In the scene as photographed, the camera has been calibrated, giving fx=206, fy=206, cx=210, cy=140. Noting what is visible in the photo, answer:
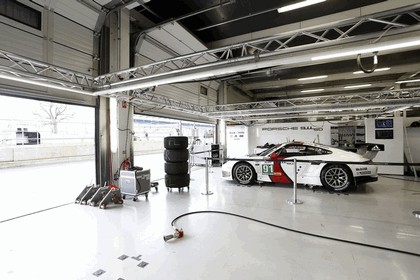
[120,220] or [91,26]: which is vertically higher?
[91,26]

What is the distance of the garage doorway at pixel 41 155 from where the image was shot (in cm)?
485

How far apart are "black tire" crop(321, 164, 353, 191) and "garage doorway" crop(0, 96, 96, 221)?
579 centimetres

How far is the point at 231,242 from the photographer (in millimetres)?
2689

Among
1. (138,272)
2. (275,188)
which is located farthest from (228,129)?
(138,272)

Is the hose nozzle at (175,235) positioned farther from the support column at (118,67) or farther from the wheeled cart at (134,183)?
the support column at (118,67)

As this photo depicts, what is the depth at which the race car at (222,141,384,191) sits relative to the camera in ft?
16.1

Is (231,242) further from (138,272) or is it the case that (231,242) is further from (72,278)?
(72,278)

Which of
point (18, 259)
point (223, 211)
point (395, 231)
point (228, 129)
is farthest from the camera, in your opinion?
point (228, 129)

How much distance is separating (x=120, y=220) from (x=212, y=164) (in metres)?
7.08

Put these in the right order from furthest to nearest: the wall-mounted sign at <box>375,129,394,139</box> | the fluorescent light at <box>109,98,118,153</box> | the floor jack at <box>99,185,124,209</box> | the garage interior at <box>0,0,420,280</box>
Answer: the wall-mounted sign at <box>375,129,394,139</box>, the fluorescent light at <box>109,98,118,153</box>, the floor jack at <box>99,185,124,209</box>, the garage interior at <box>0,0,420,280</box>

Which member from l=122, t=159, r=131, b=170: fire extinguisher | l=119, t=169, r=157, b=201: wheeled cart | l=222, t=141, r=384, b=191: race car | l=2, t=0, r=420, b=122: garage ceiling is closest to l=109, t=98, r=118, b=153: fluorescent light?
l=122, t=159, r=131, b=170: fire extinguisher

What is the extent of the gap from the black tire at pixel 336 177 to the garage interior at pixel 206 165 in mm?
217

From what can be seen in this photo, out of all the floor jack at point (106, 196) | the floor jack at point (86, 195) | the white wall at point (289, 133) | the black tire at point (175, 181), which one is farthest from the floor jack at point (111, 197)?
the white wall at point (289, 133)

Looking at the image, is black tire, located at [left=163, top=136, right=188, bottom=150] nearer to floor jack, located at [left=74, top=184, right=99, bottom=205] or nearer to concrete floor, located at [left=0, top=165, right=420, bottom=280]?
concrete floor, located at [left=0, top=165, right=420, bottom=280]
